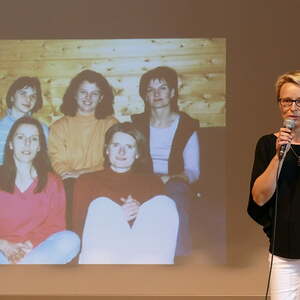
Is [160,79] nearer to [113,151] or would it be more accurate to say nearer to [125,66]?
[125,66]

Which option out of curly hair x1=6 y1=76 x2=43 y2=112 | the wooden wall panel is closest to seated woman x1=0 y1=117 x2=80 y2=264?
curly hair x1=6 y1=76 x2=43 y2=112

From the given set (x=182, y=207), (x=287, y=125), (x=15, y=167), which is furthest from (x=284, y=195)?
(x=15, y=167)

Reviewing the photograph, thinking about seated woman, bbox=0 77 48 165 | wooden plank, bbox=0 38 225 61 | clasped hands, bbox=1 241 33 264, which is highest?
wooden plank, bbox=0 38 225 61

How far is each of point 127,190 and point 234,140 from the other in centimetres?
77

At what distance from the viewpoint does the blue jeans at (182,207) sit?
131 inches

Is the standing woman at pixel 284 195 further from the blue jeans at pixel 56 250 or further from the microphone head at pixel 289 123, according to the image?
the blue jeans at pixel 56 250

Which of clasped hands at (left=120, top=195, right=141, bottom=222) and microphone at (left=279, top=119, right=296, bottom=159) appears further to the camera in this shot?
clasped hands at (left=120, top=195, right=141, bottom=222)

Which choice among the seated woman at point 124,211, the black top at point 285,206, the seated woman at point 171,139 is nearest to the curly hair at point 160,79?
the seated woman at point 171,139

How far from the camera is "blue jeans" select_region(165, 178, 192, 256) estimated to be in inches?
131

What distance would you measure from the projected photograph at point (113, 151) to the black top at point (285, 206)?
162 cm

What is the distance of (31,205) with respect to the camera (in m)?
3.38

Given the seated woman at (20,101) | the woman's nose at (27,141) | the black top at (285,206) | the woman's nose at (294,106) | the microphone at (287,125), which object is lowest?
the black top at (285,206)

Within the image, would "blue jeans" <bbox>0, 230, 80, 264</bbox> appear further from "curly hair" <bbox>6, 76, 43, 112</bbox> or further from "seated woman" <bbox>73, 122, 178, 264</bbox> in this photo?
"curly hair" <bbox>6, 76, 43, 112</bbox>

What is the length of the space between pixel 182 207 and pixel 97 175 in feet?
1.94
